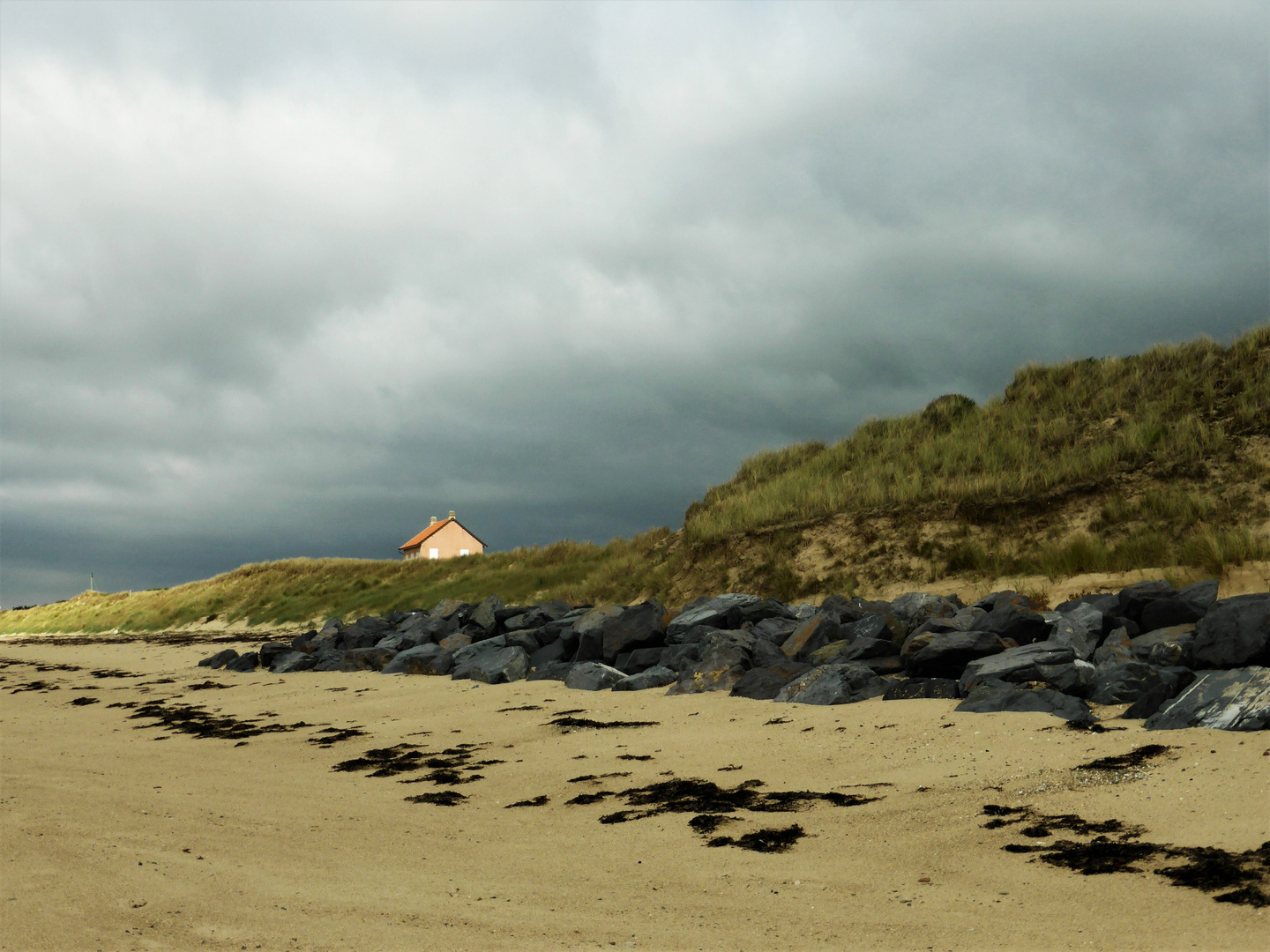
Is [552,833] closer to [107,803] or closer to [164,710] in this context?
[107,803]

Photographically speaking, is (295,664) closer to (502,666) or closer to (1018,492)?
(502,666)

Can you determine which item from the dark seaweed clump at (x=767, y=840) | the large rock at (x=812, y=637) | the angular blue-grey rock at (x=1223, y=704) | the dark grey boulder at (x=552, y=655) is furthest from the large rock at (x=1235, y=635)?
the dark grey boulder at (x=552, y=655)

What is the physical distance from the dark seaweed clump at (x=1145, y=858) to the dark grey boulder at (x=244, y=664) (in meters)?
13.1

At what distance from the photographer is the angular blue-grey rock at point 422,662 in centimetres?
1116

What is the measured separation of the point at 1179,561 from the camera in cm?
1087

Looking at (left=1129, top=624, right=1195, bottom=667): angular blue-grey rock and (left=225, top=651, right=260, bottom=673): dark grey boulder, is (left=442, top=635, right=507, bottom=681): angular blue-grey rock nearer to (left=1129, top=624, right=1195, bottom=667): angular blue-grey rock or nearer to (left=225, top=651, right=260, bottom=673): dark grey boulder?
(left=225, top=651, right=260, bottom=673): dark grey boulder

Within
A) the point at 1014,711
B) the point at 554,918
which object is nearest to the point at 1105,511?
the point at 1014,711

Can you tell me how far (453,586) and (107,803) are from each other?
2391cm

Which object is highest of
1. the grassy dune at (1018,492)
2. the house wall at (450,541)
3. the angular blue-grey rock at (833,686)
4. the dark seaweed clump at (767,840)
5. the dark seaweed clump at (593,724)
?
the house wall at (450,541)

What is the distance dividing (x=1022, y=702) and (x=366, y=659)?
383 inches

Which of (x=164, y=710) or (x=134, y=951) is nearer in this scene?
(x=134, y=951)

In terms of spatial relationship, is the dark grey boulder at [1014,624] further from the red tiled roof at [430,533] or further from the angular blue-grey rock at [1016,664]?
the red tiled roof at [430,533]

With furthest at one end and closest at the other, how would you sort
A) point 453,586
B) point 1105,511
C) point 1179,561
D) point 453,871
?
point 453,586
point 1105,511
point 1179,561
point 453,871

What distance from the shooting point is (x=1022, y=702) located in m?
5.57
